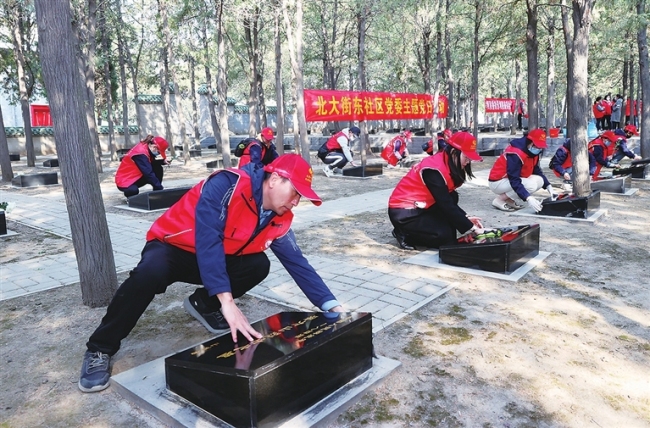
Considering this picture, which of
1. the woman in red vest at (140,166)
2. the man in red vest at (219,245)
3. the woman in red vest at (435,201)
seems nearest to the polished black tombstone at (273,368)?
the man in red vest at (219,245)

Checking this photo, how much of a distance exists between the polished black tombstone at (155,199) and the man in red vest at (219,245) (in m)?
5.76

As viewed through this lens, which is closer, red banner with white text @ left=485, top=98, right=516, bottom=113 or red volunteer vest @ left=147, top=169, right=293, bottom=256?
red volunteer vest @ left=147, top=169, right=293, bottom=256

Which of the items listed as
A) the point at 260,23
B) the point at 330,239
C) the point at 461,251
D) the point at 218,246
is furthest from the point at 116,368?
the point at 260,23

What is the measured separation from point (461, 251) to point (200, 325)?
2589 mm

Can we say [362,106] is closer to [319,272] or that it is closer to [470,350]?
[319,272]

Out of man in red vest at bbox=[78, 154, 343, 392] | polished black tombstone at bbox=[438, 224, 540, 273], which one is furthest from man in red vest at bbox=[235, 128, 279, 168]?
man in red vest at bbox=[78, 154, 343, 392]

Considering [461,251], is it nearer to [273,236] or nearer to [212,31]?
[273,236]

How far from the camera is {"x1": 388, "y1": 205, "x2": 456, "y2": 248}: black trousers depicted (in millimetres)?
5664

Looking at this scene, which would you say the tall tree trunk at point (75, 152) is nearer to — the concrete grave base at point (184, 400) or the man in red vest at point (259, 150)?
the concrete grave base at point (184, 400)

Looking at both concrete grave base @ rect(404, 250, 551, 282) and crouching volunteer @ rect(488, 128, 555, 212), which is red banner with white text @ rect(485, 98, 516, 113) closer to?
crouching volunteer @ rect(488, 128, 555, 212)

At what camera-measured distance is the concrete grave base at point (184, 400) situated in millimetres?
2398

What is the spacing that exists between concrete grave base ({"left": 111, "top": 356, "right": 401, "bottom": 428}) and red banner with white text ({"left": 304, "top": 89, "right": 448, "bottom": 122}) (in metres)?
11.0

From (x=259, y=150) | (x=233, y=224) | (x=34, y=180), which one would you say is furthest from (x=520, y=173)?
(x=34, y=180)

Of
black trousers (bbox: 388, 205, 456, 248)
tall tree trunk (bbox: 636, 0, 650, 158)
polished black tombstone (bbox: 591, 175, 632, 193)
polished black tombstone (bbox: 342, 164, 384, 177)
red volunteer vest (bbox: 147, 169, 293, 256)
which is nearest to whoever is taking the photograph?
red volunteer vest (bbox: 147, 169, 293, 256)
